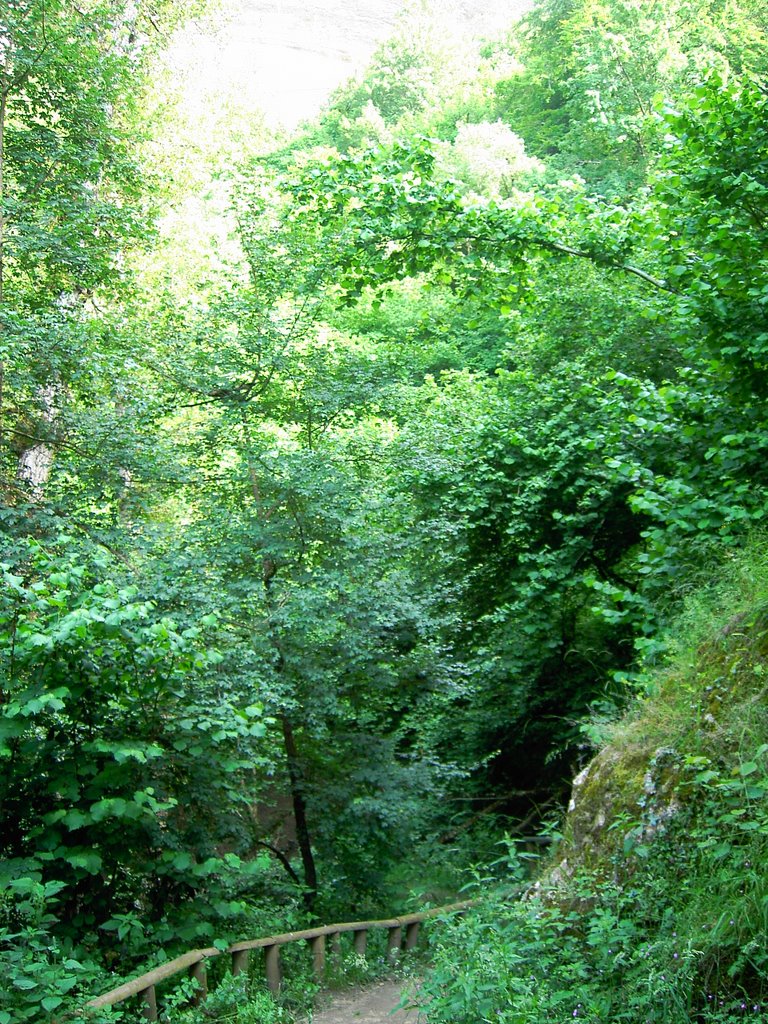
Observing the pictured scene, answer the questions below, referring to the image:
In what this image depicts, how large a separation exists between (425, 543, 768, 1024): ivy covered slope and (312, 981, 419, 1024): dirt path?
1.48 m

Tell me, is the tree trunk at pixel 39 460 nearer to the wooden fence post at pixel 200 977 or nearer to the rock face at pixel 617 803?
the wooden fence post at pixel 200 977

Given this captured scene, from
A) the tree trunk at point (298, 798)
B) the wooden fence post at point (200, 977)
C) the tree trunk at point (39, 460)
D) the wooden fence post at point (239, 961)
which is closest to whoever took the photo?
the wooden fence post at point (200, 977)

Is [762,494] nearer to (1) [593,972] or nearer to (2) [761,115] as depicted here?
(2) [761,115]

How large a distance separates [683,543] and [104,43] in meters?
10.7

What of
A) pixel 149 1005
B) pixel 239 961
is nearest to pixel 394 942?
pixel 239 961

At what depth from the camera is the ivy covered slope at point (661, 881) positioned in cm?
378

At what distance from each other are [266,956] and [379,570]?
14.1ft

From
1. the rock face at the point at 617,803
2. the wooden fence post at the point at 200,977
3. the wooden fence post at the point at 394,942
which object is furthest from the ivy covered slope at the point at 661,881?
the wooden fence post at the point at 394,942

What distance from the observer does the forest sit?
477 centimetres

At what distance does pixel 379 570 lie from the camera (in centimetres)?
1015

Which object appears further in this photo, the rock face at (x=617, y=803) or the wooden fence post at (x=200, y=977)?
the wooden fence post at (x=200, y=977)

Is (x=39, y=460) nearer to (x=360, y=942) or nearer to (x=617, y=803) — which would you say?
(x=360, y=942)

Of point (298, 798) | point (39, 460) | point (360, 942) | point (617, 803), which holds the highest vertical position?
point (39, 460)

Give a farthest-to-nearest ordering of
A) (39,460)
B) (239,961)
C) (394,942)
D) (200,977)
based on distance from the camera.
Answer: (39,460) < (394,942) < (239,961) < (200,977)
